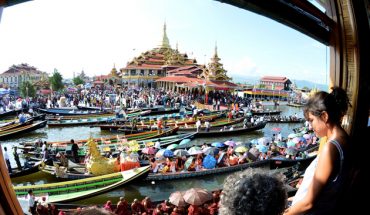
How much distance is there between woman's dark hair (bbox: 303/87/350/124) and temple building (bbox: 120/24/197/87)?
38612mm

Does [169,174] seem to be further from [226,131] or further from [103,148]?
[226,131]

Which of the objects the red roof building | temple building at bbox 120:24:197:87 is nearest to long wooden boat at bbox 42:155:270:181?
temple building at bbox 120:24:197:87

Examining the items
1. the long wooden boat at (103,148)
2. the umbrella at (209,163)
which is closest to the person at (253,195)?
the umbrella at (209,163)

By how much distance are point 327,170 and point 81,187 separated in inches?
256

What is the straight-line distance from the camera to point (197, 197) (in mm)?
4992

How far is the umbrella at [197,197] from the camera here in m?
4.89

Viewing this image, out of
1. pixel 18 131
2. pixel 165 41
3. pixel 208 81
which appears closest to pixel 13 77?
pixel 165 41

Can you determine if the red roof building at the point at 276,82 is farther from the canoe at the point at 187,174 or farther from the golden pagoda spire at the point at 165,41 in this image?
the canoe at the point at 187,174

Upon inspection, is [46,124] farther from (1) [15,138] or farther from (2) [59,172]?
(2) [59,172]

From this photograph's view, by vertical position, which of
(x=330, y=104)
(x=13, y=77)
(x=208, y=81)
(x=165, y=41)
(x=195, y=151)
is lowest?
(x=195, y=151)

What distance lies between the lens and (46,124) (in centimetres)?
1786

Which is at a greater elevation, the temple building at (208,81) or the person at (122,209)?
the temple building at (208,81)

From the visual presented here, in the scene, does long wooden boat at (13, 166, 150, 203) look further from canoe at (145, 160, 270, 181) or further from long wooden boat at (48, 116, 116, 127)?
long wooden boat at (48, 116, 116, 127)

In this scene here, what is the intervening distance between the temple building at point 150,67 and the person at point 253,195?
39023mm
